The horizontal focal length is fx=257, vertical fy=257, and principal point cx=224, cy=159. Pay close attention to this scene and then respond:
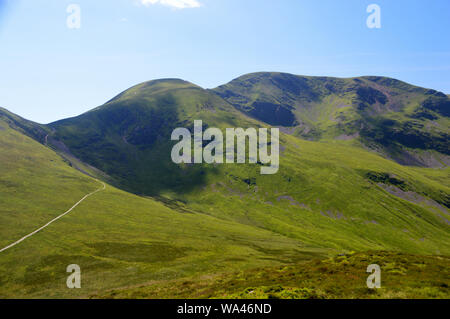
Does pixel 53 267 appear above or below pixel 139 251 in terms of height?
above

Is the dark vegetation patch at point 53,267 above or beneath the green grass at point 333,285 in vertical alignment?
beneath

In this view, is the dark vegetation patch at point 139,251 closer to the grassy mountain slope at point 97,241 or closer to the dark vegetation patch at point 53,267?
the grassy mountain slope at point 97,241

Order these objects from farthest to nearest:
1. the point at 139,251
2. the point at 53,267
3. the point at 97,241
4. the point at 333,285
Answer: the point at 97,241 → the point at 139,251 → the point at 53,267 → the point at 333,285

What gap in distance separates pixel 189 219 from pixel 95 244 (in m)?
60.7

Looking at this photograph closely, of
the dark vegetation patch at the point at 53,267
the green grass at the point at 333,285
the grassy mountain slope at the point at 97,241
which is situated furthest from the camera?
the grassy mountain slope at the point at 97,241

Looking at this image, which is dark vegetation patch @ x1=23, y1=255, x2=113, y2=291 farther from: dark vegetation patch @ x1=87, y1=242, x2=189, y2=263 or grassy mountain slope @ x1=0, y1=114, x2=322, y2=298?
dark vegetation patch @ x1=87, y1=242, x2=189, y2=263

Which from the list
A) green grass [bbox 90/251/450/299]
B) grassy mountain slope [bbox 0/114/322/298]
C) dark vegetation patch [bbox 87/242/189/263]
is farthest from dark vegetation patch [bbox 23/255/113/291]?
green grass [bbox 90/251/450/299]

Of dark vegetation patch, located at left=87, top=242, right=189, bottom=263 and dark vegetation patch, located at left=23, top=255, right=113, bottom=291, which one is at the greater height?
dark vegetation patch, located at left=23, top=255, right=113, bottom=291

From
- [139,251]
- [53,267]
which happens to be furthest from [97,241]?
[53,267]

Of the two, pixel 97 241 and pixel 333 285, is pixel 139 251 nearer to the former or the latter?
pixel 97 241

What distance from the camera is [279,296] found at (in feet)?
93.9

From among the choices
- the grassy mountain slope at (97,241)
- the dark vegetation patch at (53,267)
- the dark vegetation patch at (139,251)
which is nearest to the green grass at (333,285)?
the grassy mountain slope at (97,241)

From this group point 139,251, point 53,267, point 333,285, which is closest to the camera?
point 333,285
